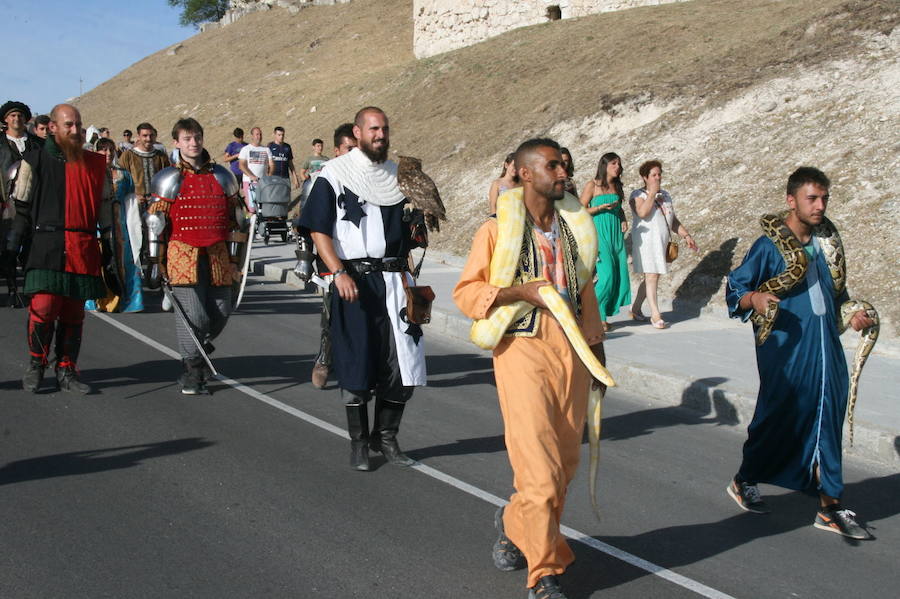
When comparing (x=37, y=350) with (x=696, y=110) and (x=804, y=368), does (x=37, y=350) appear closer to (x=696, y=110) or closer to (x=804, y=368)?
(x=804, y=368)

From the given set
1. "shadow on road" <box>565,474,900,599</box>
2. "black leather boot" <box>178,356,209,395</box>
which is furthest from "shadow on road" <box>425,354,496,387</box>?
"shadow on road" <box>565,474,900,599</box>

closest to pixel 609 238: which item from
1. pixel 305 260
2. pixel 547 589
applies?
pixel 305 260

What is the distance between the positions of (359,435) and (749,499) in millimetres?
2346

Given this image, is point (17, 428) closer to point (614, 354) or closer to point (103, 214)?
point (103, 214)

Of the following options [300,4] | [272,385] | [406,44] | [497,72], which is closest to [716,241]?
[272,385]

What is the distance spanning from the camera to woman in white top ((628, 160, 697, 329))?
1091 cm

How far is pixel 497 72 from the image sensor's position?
28688mm

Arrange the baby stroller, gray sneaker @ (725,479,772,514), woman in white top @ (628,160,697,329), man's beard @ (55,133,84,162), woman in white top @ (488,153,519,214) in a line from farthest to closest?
the baby stroller < woman in white top @ (628,160,697,329) < woman in white top @ (488,153,519,214) < man's beard @ (55,133,84,162) < gray sneaker @ (725,479,772,514)

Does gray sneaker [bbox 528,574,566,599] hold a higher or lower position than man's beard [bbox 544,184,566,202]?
lower

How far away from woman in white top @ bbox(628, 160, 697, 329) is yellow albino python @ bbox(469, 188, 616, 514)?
6.75 meters

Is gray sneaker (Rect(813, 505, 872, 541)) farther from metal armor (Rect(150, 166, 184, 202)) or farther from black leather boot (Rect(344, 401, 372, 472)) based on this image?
metal armor (Rect(150, 166, 184, 202))

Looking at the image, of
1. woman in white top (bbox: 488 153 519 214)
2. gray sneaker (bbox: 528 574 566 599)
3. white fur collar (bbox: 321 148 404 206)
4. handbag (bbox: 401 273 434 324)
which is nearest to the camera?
gray sneaker (bbox: 528 574 566 599)

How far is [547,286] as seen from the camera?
157 inches

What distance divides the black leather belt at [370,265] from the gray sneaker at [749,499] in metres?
2.40
